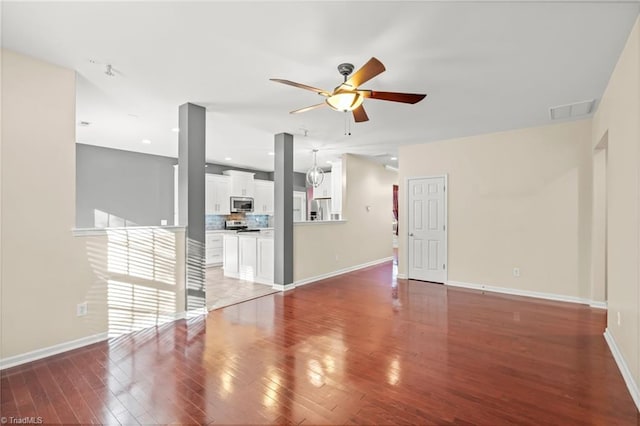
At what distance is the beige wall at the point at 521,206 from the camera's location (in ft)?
14.8

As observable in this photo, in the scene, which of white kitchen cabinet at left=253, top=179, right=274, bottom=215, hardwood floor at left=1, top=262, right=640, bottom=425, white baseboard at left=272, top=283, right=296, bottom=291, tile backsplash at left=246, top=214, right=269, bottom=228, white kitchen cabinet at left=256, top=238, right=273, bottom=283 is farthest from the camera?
tile backsplash at left=246, top=214, right=269, bottom=228

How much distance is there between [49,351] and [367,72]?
3.81 metres

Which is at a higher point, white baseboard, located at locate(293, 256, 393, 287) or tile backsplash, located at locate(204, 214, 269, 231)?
tile backsplash, located at locate(204, 214, 269, 231)

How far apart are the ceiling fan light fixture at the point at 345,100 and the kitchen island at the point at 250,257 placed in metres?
3.45

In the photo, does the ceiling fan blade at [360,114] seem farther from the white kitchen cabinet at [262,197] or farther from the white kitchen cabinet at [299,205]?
the white kitchen cabinet at [299,205]

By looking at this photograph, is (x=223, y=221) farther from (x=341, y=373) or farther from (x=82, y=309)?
(x=341, y=373)

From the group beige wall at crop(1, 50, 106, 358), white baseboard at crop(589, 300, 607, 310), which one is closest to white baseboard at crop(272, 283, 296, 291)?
beige wall at crop(1, 50, 106, 358)

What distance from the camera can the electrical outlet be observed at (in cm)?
300

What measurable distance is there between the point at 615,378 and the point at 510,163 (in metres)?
3.51

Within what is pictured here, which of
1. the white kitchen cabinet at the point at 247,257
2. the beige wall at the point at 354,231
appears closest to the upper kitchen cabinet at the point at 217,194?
the white kitchen cabinet at the point at 247,257

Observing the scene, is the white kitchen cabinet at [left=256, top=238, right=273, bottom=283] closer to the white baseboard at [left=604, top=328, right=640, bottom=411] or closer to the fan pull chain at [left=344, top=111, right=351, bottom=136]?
the fan pull chain at [left=344, top=111, right=351, bottom=136]

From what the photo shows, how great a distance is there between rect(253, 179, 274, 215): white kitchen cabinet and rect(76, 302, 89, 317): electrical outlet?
5.86 metres

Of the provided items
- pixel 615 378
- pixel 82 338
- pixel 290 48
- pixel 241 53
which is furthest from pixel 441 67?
pixel 82 338

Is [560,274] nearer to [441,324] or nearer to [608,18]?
[441,324]
